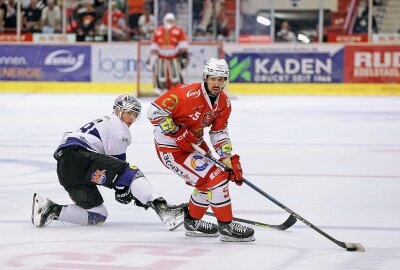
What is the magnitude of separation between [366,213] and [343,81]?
11413 mm

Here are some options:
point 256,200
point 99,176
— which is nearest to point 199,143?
point 99,176

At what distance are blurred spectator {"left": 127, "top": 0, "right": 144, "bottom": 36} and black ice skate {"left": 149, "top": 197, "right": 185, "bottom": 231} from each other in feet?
43.9

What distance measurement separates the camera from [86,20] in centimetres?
1839

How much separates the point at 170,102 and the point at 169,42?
38.0ft

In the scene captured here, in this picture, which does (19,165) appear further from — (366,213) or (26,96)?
(26,96)

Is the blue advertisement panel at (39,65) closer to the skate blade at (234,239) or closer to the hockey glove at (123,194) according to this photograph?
the hockey glove at (123,194)

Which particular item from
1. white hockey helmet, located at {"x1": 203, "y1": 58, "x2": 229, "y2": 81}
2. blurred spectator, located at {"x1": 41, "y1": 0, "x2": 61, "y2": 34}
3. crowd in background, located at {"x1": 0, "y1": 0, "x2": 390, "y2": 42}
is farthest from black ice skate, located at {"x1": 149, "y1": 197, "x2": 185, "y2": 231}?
blurred spectator, located at {"x1": 41, "y1": 0, "x2": 61, "y2": 34}

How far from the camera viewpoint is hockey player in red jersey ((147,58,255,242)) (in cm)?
469

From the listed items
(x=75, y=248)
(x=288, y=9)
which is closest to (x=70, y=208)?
(x=75, y=248)

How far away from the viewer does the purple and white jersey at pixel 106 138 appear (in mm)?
5047

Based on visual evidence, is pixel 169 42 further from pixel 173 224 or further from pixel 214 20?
pixel 173 224

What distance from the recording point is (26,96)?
16016mm

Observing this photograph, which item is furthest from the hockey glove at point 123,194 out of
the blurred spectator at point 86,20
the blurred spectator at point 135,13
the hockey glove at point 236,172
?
the blurred spectator at point 86,20

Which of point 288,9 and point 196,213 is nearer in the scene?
point 196,213
